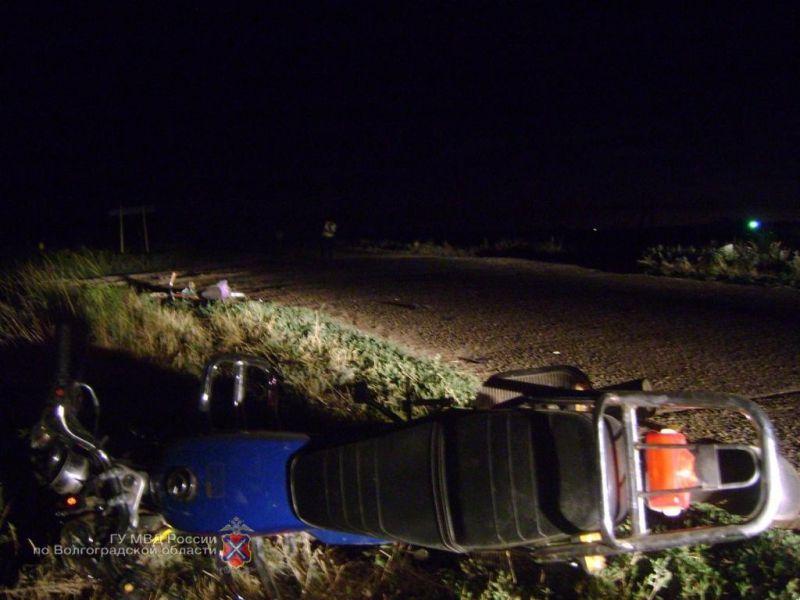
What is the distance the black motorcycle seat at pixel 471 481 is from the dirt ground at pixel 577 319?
74.6 inches

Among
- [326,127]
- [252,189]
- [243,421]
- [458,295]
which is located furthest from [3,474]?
[326,127]

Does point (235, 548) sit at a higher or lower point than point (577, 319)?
lower

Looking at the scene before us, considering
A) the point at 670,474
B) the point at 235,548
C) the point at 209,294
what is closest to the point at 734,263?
the point at 209,294

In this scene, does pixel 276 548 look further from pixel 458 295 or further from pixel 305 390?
pixel 458 295

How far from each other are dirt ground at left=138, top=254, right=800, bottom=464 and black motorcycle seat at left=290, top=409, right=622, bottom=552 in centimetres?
190

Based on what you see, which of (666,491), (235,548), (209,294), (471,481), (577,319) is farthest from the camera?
(209,294)

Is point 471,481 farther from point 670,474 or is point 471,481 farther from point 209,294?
point 209,294

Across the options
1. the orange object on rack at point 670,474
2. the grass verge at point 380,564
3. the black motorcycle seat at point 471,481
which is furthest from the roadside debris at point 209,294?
the orange object on rack at point 670,474

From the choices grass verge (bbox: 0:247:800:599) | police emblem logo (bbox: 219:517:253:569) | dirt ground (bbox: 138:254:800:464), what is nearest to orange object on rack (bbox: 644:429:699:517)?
grass verge (bbox: 0:247:800:599)

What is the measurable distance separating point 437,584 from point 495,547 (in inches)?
31.1

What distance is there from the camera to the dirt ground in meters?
5.45

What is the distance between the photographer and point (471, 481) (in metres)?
2.65

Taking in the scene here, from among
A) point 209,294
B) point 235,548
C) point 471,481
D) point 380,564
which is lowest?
point 380,564

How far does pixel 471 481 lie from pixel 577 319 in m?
4.70
